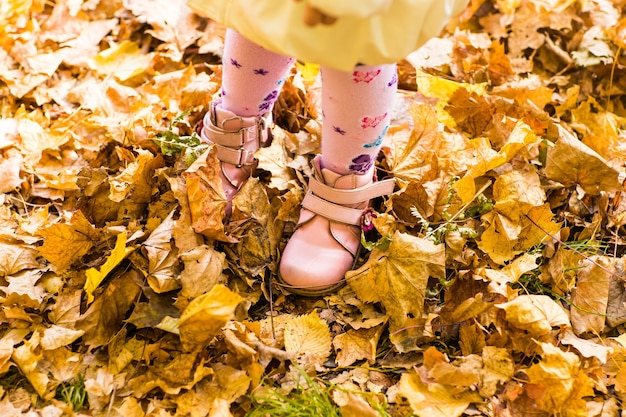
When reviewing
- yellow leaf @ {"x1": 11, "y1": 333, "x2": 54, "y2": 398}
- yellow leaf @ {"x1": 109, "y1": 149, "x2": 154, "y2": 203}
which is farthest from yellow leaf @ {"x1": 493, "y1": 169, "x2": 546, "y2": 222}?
yellow leaf @ {"x1": 11, "y1": 333, "x2": 54, "y2": 398}

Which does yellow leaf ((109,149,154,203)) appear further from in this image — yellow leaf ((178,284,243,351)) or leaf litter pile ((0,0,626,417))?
yellow leaf ((178,284,243,351))

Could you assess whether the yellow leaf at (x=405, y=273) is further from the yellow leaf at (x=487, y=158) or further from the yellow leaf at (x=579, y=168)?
the yellow leaf at (x=579, y=168)

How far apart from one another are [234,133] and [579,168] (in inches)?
24.5

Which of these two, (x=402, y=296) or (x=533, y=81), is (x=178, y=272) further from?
(x=533, y=81)

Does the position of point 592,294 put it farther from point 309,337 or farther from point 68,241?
point 68,241

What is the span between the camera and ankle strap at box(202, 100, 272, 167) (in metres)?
1.04

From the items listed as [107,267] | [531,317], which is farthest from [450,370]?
[107,267]

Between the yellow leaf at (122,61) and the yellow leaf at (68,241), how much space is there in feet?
2.00

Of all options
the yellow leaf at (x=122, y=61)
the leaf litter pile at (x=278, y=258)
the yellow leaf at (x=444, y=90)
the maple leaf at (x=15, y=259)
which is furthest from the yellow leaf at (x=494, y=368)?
the yellow leaf at (x=122, y=61)

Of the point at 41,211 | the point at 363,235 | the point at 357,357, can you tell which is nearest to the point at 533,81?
the point at 363,235

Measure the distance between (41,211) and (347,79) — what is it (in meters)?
0.65

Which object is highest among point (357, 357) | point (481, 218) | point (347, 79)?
point (347, 79)

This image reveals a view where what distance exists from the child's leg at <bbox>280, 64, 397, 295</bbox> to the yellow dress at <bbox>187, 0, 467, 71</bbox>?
20 cm

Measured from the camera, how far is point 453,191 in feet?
3.41
